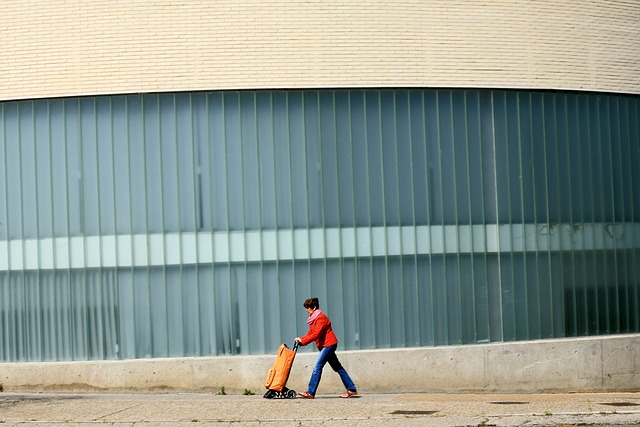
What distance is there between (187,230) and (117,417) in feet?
14.9

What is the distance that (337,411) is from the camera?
49.4 feet

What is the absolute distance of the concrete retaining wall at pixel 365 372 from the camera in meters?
18.7

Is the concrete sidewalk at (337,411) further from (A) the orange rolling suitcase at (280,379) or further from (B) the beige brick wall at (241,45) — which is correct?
(B) the beige brick wall at (241,45)

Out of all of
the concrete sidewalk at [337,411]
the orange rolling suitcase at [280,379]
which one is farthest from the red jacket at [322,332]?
the concrete sidewalk at [337,411]

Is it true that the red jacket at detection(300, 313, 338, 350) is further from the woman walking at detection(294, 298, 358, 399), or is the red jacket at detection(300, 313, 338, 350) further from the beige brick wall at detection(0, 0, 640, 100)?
the beige brick wall at detection(0, 0, 640, 100)

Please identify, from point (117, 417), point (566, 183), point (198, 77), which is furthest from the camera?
point (566, 183)

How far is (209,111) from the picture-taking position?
19.0 meters

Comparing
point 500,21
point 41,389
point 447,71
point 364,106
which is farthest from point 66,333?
point 500,21

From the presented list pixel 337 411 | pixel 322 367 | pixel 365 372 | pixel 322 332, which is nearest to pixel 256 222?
pixel 322 332

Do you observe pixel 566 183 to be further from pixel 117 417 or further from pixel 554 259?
pixel 117 417

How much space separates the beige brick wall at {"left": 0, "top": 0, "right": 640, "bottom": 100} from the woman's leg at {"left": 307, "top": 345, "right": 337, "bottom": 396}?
4.21 metres

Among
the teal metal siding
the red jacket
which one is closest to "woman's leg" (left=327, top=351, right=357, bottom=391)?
the red jacket

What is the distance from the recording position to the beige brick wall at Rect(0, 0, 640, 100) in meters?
18.8

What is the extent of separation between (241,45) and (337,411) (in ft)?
20.7
